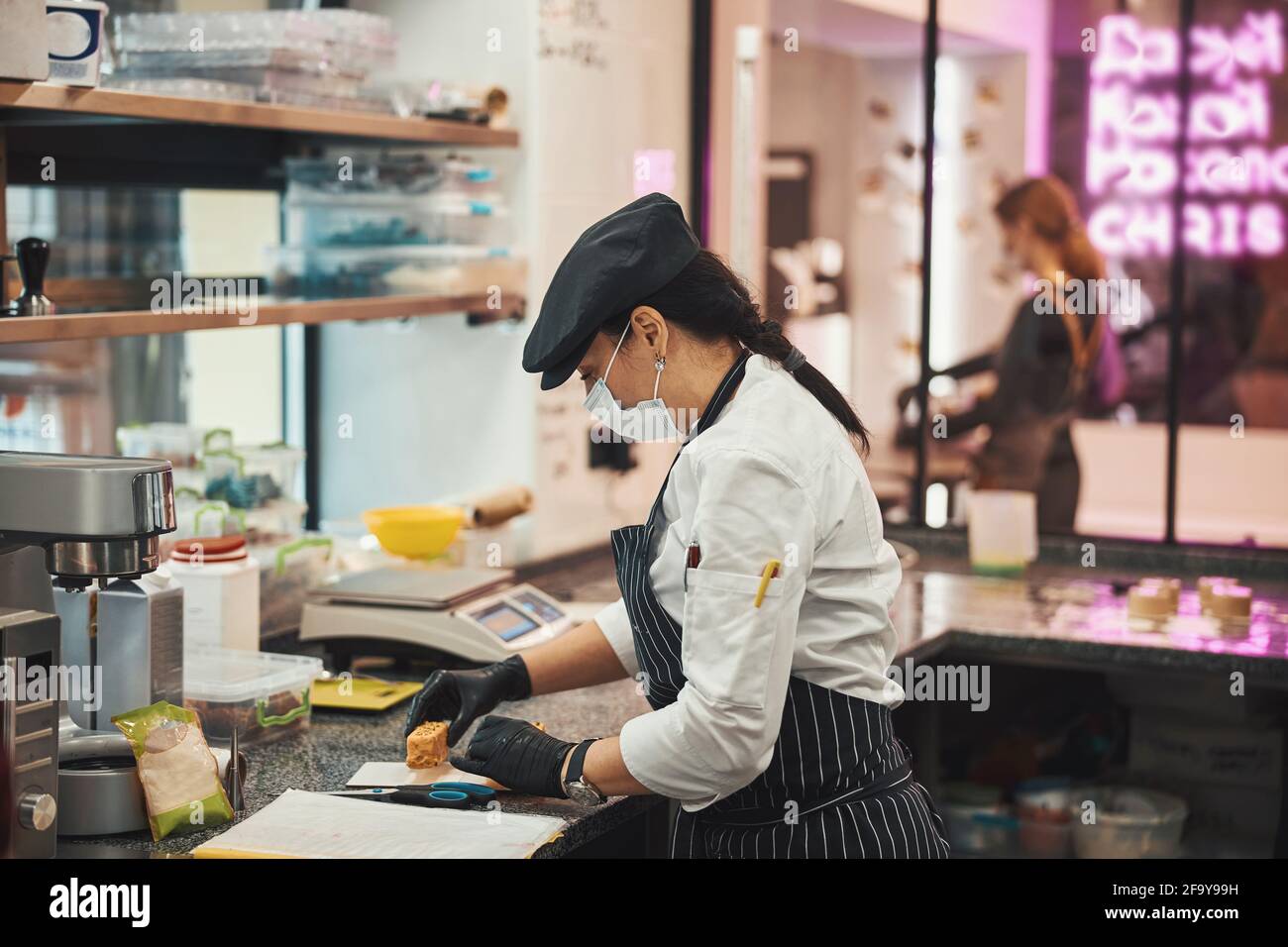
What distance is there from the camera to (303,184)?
3.40 m

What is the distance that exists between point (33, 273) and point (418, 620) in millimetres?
881

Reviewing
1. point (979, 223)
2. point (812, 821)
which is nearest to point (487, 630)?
point (812, 821)

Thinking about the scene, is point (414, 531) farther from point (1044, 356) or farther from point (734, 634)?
point (1044, 356)

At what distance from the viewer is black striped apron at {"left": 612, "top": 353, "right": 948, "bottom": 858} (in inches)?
79.1

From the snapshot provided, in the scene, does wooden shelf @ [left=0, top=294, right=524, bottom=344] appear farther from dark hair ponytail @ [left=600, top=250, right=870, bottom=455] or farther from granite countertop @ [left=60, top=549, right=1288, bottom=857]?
dark hair ponytail @ [left=600, top=250, right=870, bottom=455]

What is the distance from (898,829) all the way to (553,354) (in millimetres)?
775

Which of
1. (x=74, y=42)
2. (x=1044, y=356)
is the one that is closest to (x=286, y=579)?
(x=74, y=42)

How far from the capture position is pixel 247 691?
2.35m

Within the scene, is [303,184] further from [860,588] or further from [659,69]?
[860,588]

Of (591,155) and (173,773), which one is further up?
(591,155)

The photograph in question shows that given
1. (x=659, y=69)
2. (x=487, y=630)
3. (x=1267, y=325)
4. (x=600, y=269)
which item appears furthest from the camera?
(x=1267, y=325)

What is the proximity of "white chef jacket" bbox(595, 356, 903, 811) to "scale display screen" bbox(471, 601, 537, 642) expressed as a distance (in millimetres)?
764

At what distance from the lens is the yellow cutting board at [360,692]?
2586mm

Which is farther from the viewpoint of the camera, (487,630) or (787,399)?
(487,630)
